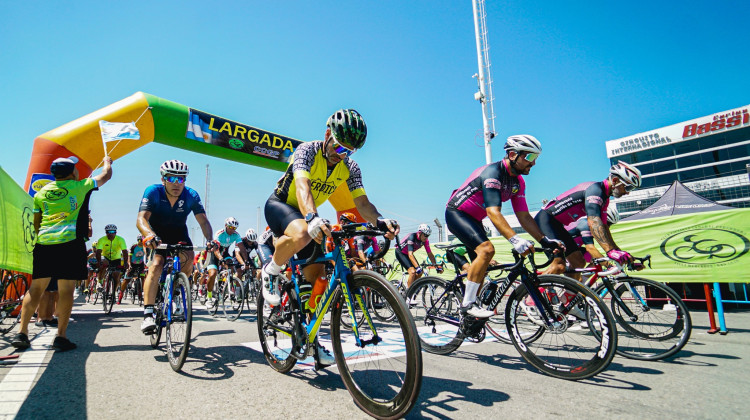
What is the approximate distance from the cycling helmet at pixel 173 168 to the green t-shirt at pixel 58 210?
40.7 inches

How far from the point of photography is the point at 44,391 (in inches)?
104

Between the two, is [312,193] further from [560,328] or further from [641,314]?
[641,314]

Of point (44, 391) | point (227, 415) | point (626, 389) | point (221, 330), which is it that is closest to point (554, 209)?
point (626, 389)

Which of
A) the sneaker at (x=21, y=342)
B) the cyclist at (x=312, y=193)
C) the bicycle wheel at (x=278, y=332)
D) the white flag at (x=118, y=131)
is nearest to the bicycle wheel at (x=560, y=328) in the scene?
the cyclist at (x=312, y=193)

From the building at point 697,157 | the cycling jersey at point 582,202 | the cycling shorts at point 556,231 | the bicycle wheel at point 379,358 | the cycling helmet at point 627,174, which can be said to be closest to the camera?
the bicycle wheel at point 379,358

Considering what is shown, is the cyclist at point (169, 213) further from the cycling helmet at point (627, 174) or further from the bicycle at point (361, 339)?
the cycling helmet at point (627, 174)

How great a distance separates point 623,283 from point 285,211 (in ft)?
13.0

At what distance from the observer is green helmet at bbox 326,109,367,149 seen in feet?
9.75

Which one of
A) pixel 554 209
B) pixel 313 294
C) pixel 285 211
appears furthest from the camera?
pixel 554 209

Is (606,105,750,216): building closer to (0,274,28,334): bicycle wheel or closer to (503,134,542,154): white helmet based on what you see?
(503,134,542,154): white helmet

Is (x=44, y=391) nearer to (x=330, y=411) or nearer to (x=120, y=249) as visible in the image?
(x=330, y=411)

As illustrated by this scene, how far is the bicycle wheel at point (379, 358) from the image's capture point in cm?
200

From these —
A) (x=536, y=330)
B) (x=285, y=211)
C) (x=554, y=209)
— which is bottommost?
(x=536, y=330)

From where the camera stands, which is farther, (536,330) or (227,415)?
(536,330)
